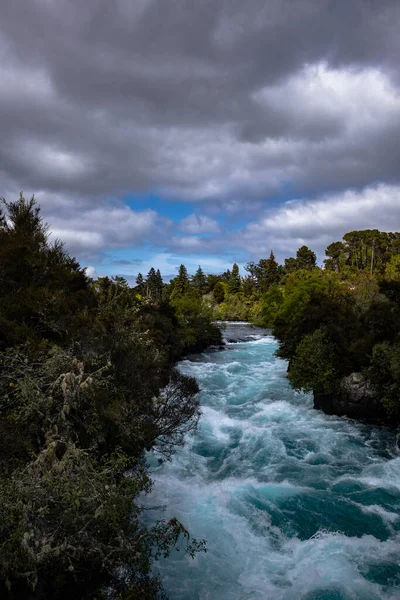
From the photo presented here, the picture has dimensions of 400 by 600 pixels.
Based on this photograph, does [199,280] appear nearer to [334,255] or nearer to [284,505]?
[334,255]

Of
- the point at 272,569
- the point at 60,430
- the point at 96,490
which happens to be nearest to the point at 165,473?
the point at 272,569

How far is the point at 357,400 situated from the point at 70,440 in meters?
15.1

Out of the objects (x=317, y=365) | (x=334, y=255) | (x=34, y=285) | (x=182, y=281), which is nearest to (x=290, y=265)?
(x=334, y=255)

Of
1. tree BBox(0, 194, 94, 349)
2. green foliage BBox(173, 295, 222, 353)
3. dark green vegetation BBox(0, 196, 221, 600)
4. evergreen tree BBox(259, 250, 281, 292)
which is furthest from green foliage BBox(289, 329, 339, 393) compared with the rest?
evergreen tree BBox(259, 250, 281, 292)

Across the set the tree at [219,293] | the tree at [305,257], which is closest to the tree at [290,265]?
the tree at [305,257]

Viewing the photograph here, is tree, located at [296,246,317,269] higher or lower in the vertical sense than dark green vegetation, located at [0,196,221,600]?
higher

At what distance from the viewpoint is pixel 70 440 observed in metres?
6.64

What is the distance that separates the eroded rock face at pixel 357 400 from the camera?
1725cm

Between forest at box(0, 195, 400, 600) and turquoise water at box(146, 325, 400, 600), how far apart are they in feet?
3.04

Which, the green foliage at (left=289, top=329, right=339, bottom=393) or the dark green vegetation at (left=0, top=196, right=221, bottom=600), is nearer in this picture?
the dark green vegetation at (left=0, top=196, right=221, bottom=600)

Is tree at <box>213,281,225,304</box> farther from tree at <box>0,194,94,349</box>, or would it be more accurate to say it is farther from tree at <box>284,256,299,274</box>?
tree at <box>0,194,94,349</box>

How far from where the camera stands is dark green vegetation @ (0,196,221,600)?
5.21 m

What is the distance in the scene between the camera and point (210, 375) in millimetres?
29422

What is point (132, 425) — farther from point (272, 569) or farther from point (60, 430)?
point (272, 569)
